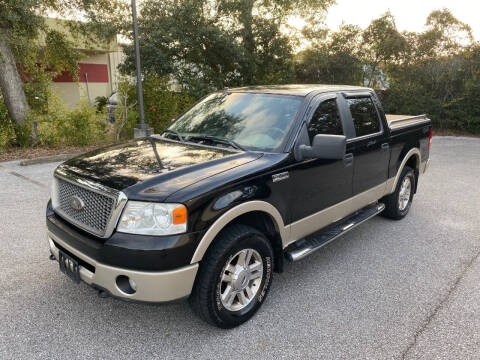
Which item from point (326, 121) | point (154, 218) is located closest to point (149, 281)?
point (154, 218)

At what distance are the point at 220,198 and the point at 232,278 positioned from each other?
0.68m

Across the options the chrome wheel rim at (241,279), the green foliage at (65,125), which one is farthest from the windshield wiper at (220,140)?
the green foliage at (65,125)

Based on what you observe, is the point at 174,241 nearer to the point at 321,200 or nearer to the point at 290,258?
the point at 290,258

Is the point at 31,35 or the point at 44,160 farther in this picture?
the point at 31,35

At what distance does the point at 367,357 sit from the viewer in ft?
8.80

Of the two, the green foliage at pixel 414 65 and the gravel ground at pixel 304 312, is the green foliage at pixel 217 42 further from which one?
the gravel ground at pixel 304 312

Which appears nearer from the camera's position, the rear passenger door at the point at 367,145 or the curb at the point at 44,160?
the rear passenger door at the point at 367,145

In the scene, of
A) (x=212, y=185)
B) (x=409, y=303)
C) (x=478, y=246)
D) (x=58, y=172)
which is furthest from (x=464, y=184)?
(x=58, y=172)

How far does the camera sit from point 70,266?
281 cm

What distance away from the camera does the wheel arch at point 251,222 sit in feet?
8.52

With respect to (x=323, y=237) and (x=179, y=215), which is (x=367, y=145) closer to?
(x=323, y=237)

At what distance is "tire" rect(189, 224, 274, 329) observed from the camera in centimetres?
271

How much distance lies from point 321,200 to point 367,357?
1436mm

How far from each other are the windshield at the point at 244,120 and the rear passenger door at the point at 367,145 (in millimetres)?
886
